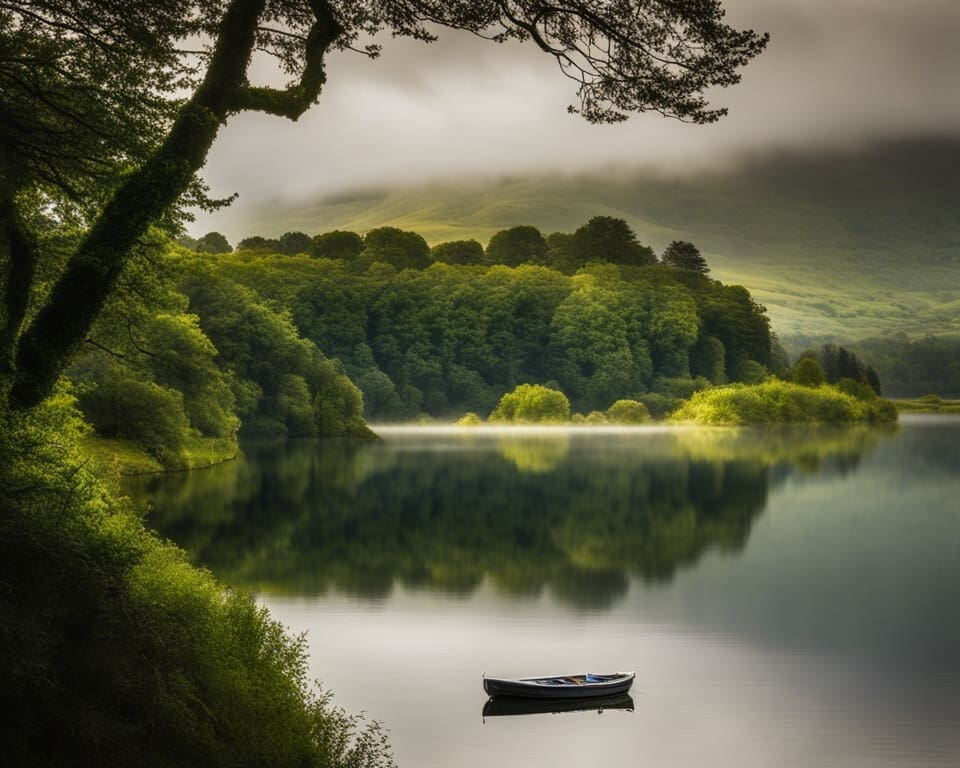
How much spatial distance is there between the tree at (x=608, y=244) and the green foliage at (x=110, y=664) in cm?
11564

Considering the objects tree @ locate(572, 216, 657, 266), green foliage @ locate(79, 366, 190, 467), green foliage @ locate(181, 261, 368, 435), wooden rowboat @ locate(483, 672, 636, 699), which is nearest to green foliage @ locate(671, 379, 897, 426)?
tree @ locate(572, 216, 657, 266)

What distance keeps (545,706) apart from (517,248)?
121457 mm

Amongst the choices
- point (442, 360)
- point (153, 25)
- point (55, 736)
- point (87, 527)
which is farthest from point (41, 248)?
point (442, 360)

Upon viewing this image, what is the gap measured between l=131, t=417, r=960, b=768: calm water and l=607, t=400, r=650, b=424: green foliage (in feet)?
183

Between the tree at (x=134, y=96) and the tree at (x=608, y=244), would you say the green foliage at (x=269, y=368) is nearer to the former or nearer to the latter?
the tree at (x=134, y=96)

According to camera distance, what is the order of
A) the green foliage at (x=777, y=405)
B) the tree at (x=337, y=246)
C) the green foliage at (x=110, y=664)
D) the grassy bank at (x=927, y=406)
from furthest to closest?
the grassy bank at (x=927, y=406), the tree at (x=337, y=246), the green foliage at (x=777, y=405), the green foliage at (x=110, y=664)

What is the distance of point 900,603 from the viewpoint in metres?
23.3

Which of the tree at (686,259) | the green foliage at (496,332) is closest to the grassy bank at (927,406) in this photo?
the tree at (686,259)

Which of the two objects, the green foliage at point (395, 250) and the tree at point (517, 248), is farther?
the tree at point (517, 248)

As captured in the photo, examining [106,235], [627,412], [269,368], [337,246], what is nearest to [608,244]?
[627,412]

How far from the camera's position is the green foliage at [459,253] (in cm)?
13200

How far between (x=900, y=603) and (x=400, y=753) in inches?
545

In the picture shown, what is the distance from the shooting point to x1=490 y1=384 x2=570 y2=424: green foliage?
10169cm

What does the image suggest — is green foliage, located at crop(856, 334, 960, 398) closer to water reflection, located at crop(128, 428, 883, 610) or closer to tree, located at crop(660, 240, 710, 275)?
tree, located at crop(660, 240, 710, 275)
